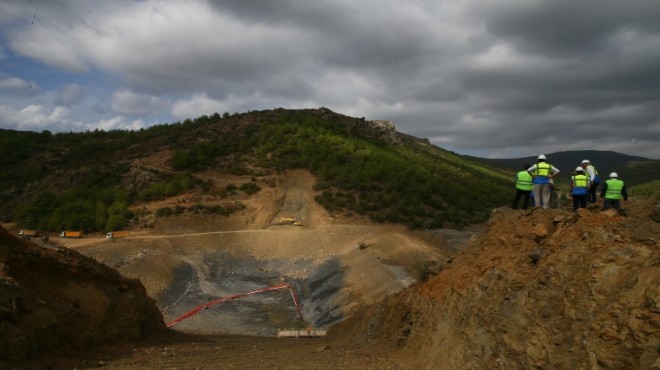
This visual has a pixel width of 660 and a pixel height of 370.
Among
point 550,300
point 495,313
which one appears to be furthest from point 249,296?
point 550,300

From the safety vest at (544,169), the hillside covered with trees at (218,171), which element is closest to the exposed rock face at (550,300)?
the safety vest at (544,169)

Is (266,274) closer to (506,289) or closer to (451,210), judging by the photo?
(451,210)

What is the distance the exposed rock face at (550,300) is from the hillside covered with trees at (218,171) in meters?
24.6

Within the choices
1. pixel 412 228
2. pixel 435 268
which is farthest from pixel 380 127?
pixel 435 268

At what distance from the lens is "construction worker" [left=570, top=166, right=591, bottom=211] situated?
12342 millimetres

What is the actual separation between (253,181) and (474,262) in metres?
32.1

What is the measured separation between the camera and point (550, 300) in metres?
6.59

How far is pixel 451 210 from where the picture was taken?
37.7 metres

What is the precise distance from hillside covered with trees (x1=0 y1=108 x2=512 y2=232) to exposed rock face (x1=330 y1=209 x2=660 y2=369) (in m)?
24.6

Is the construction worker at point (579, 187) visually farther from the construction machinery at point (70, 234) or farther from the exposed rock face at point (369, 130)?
the exposed rock face at point (369, 130)

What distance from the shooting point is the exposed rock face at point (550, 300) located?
5.26 meters

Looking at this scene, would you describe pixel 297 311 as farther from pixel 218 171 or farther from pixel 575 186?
pixel 218 171

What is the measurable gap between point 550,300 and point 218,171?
3913 centimetres

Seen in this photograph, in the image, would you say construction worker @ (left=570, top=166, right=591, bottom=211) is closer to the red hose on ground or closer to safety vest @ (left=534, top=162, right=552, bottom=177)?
safety vest @ (left=534, top=162, right=552, bottom=177)
